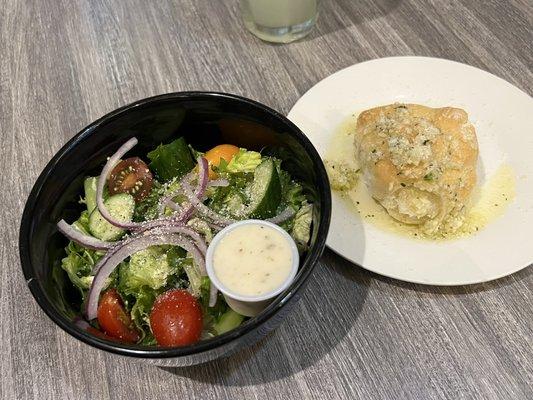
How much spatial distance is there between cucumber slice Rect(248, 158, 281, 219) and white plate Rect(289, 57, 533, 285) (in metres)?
0.16

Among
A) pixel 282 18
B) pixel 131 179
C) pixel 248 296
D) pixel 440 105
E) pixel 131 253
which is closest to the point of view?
pixel 248 296

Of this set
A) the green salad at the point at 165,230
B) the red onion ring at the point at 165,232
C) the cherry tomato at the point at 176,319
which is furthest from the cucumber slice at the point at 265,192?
the cherry tomato at the point at 176,319

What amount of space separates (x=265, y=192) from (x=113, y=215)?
33 cm

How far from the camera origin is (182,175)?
117cm

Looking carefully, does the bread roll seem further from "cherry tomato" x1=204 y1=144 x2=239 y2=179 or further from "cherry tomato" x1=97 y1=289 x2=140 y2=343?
"cherry tomato" x1=97 y1=289 x2=140 y2=343

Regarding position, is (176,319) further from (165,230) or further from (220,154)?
(220,154)

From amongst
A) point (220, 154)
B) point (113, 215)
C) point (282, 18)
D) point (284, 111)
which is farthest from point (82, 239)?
point (282, 18)

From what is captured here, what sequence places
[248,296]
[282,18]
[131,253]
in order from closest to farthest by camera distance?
[248,296]
[131,253]
[282,18]

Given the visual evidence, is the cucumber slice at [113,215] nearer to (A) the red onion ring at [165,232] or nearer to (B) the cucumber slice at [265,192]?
(A) the red onion ring at [165,232]

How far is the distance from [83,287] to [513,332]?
90cm

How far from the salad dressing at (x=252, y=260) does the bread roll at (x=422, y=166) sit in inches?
Answer: 15.1

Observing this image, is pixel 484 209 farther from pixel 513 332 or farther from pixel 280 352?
pixel 280 352

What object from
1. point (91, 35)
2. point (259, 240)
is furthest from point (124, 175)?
point (91, 35)

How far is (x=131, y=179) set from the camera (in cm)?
114
